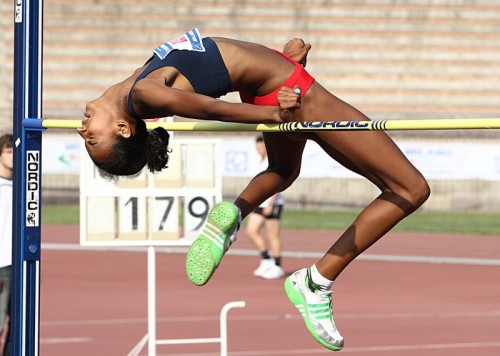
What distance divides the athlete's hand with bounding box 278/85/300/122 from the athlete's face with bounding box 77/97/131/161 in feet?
2.21

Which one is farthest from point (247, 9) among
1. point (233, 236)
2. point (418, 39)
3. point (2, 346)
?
point (233, 236)

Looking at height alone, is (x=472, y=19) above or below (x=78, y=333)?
above

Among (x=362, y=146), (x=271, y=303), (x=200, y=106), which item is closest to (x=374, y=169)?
Answer: (x=362, y=146)

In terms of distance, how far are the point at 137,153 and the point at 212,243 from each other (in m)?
0.51

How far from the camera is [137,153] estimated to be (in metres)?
4.78

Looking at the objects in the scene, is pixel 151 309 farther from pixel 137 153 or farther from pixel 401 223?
pixel 401 223

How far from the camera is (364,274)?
1359 centimetres

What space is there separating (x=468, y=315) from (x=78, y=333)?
136 inches

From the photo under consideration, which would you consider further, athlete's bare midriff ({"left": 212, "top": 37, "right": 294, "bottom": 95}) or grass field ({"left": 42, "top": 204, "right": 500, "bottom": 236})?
grass field ({"left": 42, "top": 204, "right": 500, "bottom": 236})

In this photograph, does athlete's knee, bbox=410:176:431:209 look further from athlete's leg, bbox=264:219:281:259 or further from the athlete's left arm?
athlete's leg, bbox=264:219:281:259

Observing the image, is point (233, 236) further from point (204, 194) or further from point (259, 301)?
point (259, 301)

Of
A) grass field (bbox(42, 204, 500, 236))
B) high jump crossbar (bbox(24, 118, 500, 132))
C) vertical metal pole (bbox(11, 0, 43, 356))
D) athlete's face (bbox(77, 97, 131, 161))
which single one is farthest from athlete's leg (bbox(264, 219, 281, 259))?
athlete's face (bbox(77, 97, 131, 161))

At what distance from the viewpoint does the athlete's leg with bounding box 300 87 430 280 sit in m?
4.66

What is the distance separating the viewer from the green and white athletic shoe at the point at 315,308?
496cm
